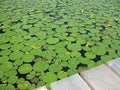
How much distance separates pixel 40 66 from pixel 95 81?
0.83 m

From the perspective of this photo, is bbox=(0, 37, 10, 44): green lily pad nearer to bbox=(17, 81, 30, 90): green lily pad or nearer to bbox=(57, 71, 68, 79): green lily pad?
bbox=(17, 81, 30, 90): green lily pad

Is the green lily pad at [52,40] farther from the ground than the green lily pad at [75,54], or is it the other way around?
the green lily pad at [52,40]

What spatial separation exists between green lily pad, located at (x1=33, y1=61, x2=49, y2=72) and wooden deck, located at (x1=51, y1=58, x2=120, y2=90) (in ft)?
2.21

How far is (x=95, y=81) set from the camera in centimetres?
106

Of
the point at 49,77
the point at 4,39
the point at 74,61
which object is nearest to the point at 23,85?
the point at 49,77

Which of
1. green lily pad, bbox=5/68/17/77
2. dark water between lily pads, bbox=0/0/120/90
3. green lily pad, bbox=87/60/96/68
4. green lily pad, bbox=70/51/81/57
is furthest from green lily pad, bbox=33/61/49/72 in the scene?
green lily pad, bbox=87/60/96/68

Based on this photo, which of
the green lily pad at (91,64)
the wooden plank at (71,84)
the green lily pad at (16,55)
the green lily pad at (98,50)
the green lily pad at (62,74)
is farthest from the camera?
the green lily pad at (98,50)

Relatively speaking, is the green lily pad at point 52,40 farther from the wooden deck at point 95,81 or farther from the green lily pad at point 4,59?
the wooden deck at point 95,81

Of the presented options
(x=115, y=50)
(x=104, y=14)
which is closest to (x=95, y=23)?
(x=104, y=14)

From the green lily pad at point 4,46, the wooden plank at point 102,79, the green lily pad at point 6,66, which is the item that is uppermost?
the wooden plank at point 102,79

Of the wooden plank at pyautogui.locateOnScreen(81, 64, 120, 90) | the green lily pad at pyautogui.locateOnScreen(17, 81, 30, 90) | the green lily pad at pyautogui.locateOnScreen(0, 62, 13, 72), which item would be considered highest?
the wooden plank at pyautogui.locateOnScreen(81, 64, 120, 90)

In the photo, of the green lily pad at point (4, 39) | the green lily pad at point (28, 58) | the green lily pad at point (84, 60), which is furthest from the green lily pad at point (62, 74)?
the green lily pad at point (4, 39)

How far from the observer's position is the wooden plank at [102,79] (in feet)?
3.35

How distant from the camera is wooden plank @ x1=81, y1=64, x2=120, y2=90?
1.02 m
